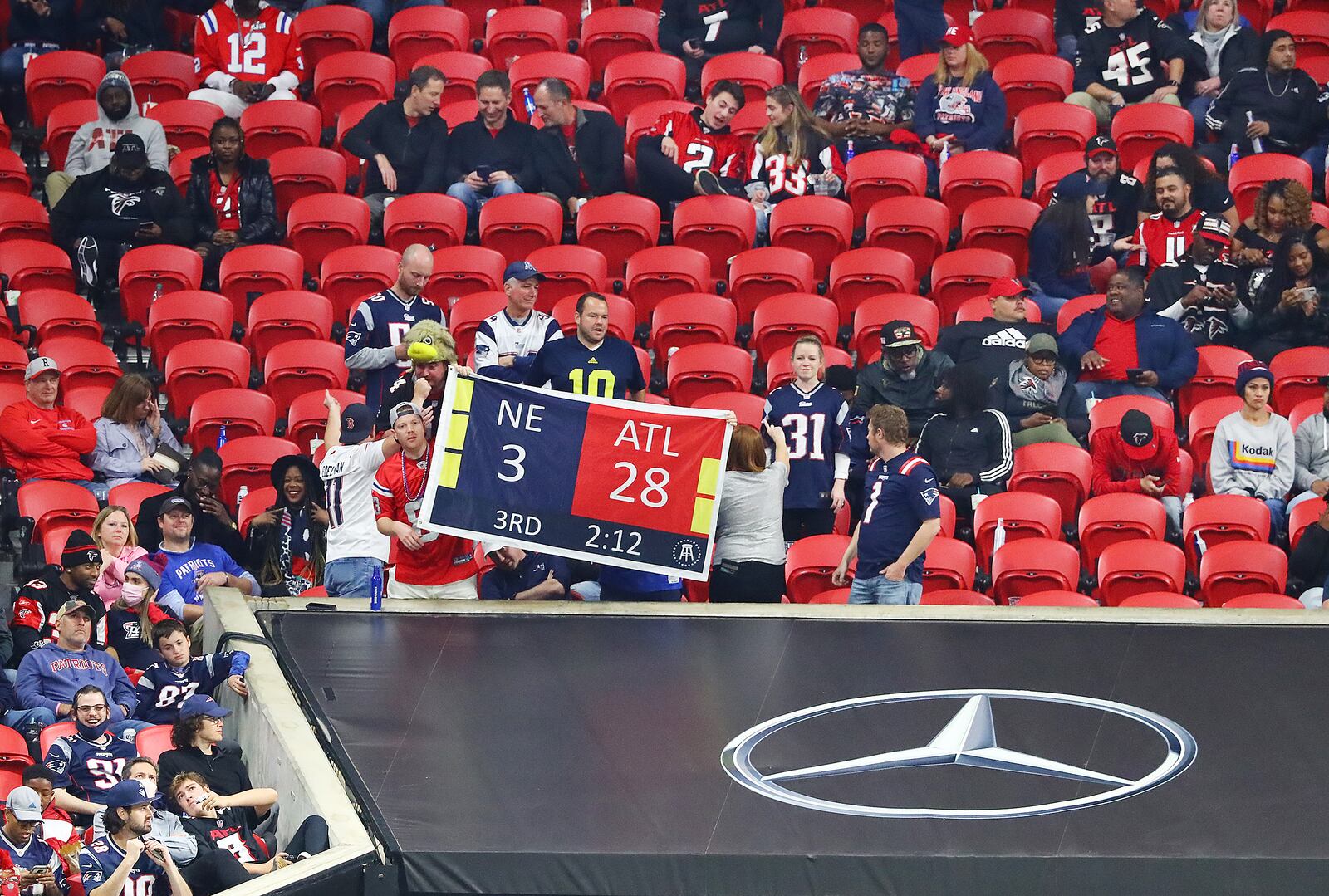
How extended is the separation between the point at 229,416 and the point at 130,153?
7.76 feet

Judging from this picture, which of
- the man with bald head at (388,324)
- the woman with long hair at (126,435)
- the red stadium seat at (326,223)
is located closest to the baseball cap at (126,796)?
the woman with long hair at (126,435)

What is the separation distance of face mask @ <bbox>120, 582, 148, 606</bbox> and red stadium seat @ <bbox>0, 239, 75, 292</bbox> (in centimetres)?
329

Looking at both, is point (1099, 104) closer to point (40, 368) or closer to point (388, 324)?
point (388, 324)

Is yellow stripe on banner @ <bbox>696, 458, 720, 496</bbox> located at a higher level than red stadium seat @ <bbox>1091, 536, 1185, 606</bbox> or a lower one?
higher

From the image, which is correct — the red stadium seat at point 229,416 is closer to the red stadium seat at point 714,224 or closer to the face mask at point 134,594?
the face mask at point 134,594

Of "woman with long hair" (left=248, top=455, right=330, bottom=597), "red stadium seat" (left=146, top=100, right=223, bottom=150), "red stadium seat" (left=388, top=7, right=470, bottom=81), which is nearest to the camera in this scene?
"woman with long hair" (left=248, top=455, right=330, bottom=597)

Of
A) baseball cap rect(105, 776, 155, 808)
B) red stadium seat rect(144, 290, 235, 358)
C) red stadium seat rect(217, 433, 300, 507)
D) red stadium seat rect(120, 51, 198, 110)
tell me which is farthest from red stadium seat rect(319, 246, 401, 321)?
baseball cap rect(105, 776, 155, 808)

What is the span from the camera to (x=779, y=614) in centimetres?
1014

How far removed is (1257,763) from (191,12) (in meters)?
10.1

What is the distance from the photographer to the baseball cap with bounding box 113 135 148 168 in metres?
13.1

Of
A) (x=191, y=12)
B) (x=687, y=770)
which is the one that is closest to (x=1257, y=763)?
(x=687, y=770)

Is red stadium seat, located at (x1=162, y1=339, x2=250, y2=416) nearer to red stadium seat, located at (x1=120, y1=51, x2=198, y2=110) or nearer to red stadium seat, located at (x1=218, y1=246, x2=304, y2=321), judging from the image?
red stadium seat, located at (x1=218, y1=246, x2=304, y2=321)

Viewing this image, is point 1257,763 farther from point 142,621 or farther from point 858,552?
point 142,621

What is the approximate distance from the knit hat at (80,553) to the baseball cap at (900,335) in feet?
13.6
